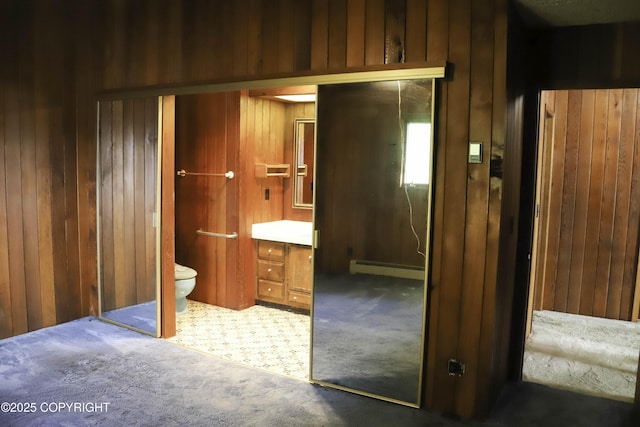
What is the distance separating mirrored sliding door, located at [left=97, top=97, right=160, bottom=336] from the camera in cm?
396

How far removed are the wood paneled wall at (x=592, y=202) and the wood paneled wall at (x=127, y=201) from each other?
3.50 meters

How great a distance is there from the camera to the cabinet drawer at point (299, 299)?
14.9ft

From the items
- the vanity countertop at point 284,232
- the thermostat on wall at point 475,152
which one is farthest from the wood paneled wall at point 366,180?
the vanity countertop at point 284,232

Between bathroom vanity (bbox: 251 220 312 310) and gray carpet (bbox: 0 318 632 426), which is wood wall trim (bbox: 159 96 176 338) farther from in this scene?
bathroom vanity (bbox: 251 220 312 310)

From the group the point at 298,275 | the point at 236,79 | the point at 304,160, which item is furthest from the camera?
the point at 304,160

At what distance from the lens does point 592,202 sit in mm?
4828

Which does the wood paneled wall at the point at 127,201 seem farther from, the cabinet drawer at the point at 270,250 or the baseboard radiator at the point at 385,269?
the baseboard radiator at the point at 385,269

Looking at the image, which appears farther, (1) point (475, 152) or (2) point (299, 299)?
(2) point (299, 299)

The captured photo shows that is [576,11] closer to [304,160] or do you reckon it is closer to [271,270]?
[304,160]

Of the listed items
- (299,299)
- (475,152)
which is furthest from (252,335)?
(475,152)

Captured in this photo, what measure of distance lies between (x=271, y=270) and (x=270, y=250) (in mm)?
191

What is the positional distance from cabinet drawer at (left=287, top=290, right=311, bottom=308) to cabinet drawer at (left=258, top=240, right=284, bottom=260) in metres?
0.35

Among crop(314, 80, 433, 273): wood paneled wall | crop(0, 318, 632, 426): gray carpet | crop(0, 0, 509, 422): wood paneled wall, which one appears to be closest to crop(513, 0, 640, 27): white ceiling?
crop(0, 0, 509, 422): wood paneled wall

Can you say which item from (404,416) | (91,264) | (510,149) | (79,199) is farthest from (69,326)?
(510,149)
